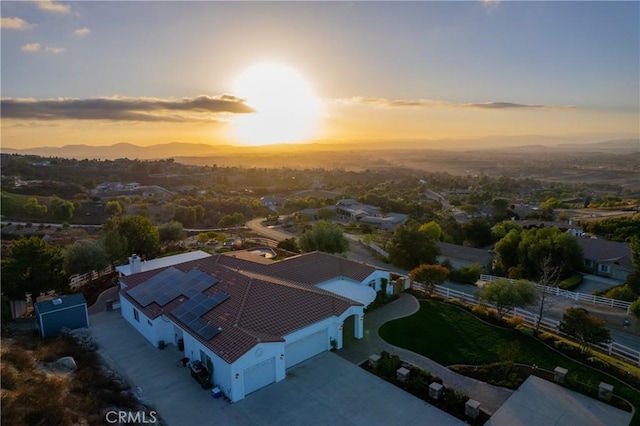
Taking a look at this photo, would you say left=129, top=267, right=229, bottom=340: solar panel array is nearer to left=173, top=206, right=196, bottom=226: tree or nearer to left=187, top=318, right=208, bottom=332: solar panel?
left=187, top=318, right=208, bottom=332: solar panel

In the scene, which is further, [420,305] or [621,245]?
[621,245]

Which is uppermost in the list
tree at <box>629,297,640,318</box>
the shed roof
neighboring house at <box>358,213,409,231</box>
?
the shed roof

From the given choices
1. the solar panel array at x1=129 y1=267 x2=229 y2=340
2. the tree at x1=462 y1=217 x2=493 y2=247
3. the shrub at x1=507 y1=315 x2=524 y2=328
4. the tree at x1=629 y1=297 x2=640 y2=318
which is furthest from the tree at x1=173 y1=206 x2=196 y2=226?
the tree at x1=629 y1=297 x2=640 y2=318

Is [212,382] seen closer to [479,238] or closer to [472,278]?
[472,278]

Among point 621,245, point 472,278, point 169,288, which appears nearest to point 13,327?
point 169,288

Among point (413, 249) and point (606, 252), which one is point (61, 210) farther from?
point (606, 252)

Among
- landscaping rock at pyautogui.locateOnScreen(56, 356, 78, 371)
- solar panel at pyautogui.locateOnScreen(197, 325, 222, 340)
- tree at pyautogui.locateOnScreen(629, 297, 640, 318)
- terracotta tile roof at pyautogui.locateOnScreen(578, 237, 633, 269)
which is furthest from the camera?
terracotta tile roof at pyautogui.locateOnScreen(578, 237, 633, 269)
